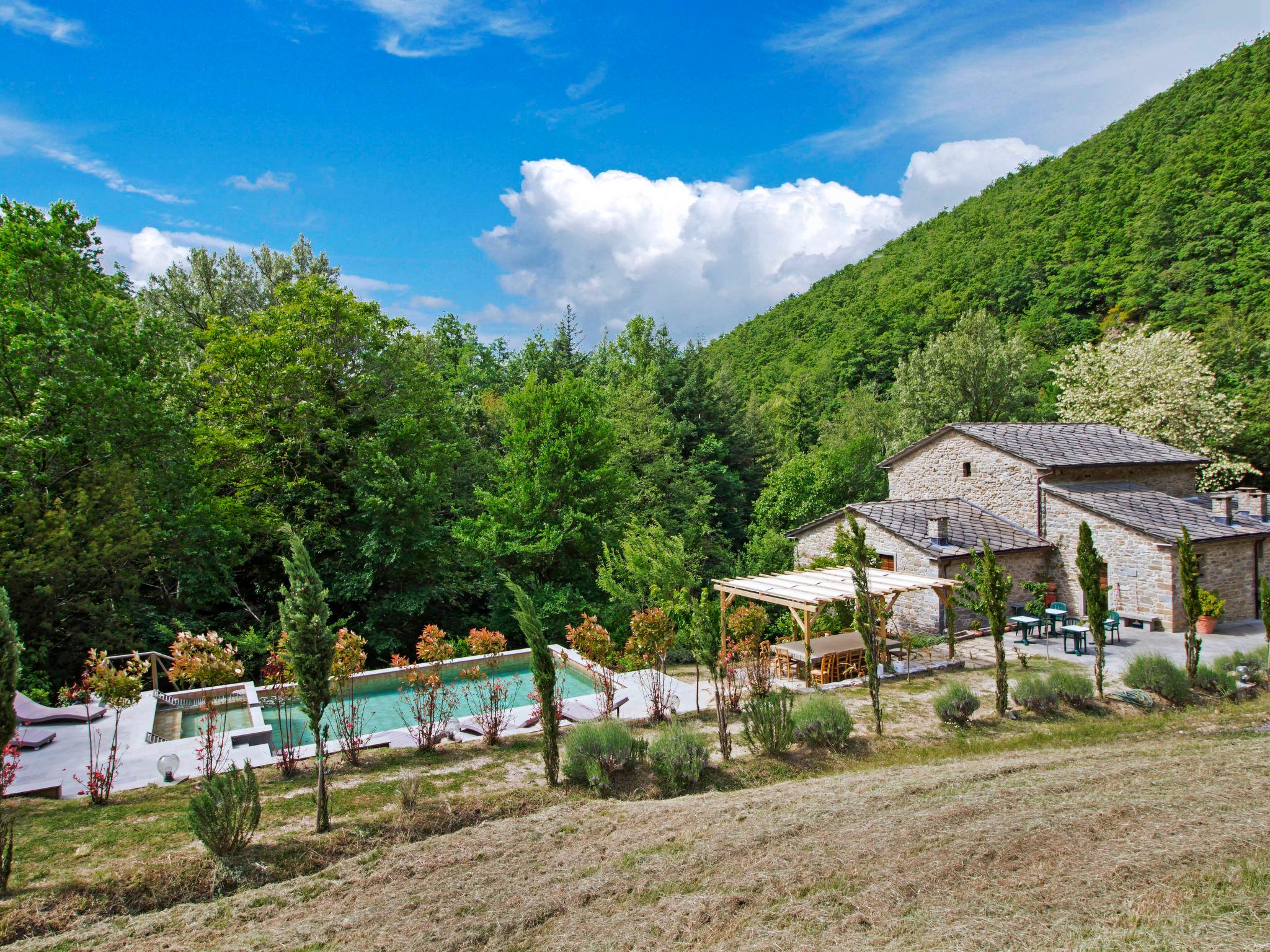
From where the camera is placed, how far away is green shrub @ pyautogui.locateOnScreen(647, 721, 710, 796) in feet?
27.1

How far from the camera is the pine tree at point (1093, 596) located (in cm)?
1131

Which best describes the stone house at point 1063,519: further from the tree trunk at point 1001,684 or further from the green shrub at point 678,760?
the green shrub at point 678,760

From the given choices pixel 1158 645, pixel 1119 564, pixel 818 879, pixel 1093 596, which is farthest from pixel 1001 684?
pixel 1119 564

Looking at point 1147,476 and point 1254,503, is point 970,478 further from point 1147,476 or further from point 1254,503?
point 1254,503

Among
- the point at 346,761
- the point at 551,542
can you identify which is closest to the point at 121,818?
the point at 346,761

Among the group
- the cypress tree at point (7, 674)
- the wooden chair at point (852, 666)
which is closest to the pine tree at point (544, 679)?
the cypress tree at point (7, 674)

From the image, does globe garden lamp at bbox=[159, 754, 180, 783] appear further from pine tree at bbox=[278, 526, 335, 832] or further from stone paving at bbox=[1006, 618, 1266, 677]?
stone paving at bbox=[1006, 618, 1266, 677]

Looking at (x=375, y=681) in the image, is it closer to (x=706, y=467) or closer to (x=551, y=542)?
(x=551, y=542)

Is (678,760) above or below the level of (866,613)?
below

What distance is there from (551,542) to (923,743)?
40.2 ft

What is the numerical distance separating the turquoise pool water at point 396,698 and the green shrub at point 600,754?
1225 millimetres

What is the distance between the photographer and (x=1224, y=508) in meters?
17.7

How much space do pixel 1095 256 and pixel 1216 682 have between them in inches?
1683

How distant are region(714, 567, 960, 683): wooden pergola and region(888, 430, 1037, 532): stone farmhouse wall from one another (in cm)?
466
